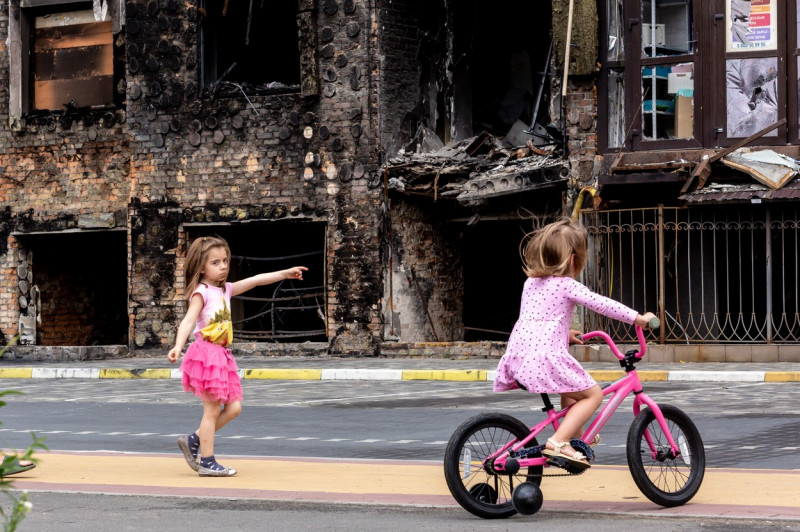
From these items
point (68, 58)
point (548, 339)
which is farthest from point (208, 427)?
point (68, 58)

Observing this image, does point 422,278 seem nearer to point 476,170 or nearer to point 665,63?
point 476,170

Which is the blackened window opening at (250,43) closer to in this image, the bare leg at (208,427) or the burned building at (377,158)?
the burned building at (377,158)

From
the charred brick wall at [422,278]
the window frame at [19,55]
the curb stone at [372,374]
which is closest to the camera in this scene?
the curb stone at [372,374]

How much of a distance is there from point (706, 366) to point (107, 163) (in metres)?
11.3

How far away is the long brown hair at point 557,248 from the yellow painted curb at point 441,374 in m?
11.0

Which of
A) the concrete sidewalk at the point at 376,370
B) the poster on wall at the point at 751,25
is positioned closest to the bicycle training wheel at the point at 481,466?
the concrete sidewalk at the point at 376,370

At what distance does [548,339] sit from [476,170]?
14.9 m

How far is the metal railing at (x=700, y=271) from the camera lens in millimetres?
19625

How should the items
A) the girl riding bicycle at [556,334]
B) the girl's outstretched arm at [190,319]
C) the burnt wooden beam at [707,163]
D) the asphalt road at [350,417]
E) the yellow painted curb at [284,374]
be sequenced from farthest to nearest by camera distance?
the burnt wooden beam at [707,163] → the yellow painted curb at [284,374] → the asphalt road at [350,417] → the girl's outstretched arm at [190,319] → the girl riding bicycle at [556,334]

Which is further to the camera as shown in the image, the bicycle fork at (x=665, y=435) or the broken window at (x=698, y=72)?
the broken window at (x=698, y=72)

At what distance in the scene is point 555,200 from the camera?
2148 cm

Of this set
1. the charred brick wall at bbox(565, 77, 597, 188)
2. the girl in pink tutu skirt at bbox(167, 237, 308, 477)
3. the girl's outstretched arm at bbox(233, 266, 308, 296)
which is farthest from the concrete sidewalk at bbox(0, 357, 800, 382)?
the girl in pink tutu skirt at bbox(167, 237, 308, 477)

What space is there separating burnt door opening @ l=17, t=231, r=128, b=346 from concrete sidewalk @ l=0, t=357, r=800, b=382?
3088mm

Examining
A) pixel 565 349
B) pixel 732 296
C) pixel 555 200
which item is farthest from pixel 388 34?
pixel 565 349
